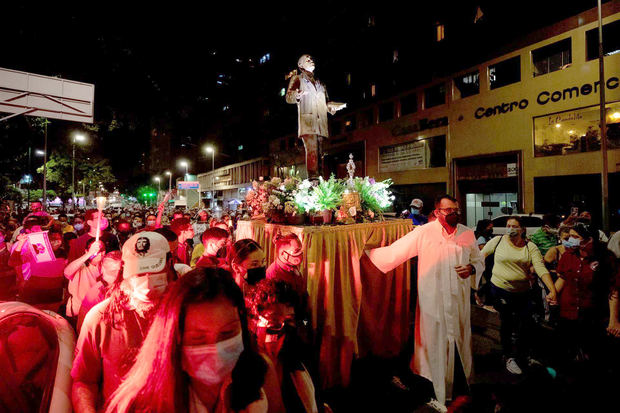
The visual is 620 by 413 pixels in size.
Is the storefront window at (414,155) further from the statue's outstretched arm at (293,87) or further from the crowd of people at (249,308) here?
the statue's outstretched arm at (293,87)

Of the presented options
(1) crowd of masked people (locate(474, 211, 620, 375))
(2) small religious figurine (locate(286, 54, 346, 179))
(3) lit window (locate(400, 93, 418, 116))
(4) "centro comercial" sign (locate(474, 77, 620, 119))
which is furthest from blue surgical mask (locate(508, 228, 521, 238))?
(3) lit window (locate(400, 93, 418, 116))

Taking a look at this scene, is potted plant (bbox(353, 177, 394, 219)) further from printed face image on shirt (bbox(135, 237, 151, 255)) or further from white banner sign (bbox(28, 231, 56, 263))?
white banner sign (bbox(28, 231, 56, 263))

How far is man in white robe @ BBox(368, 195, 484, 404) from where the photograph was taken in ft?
12.0

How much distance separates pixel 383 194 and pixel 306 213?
1.56 metres

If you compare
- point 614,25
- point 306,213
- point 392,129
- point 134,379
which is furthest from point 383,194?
point 392,129

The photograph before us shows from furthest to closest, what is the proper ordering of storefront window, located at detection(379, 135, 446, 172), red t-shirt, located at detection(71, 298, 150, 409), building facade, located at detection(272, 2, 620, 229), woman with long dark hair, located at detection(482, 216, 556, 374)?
storefront window, located at detection(379, 135, 446, 172) < building facade, located at detection(272, 2, 620, 229) < woman with long dark hair, located at detection(482, 216, 556, 374) < red t-shirt, located at detection(71, 298, 150, 409)

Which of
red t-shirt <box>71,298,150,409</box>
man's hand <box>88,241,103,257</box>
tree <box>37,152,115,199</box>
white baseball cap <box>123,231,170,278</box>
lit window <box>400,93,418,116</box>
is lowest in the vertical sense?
red t-shirt <box>71,298,150,409</box>

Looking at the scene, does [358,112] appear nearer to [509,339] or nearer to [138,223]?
[138,223]

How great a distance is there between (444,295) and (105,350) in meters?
3.51

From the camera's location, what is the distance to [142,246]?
1984mm

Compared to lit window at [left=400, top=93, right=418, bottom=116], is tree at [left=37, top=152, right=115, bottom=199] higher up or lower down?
lower down

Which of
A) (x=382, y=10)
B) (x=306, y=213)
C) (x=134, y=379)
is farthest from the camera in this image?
(x=382, y=10)

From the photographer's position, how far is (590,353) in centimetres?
445

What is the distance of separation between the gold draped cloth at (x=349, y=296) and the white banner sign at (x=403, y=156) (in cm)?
1714
